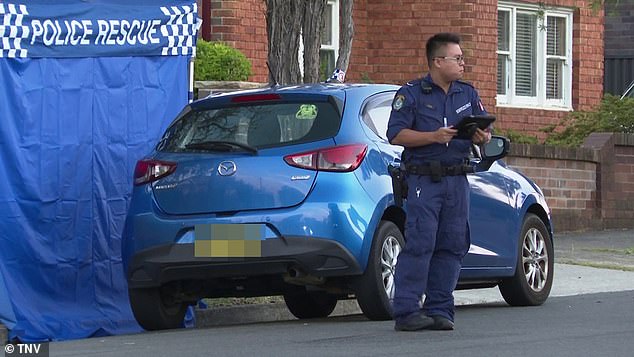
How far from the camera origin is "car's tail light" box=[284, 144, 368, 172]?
973cm

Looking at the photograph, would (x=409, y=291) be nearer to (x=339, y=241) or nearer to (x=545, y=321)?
(x=339, y=241)

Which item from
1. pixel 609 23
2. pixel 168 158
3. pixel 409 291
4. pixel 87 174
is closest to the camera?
pixel 409 291

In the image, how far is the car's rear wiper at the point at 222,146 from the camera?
32.5 feet

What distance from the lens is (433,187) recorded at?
371 inches

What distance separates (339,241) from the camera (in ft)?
31.7

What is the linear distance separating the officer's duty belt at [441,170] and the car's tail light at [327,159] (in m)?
0.45

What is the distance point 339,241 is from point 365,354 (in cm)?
156

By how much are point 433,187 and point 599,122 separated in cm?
1335

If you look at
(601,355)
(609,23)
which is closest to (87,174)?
(601,355)

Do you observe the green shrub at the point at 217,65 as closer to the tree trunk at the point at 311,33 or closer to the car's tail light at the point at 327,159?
the tree trunk at the point at 311,33

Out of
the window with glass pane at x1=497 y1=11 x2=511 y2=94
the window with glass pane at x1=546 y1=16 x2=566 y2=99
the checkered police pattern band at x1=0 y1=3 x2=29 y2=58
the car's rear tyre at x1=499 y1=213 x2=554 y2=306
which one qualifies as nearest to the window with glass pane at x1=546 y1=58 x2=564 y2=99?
the window with glass pane at x1=546 y1=16 x2=566 y2=99

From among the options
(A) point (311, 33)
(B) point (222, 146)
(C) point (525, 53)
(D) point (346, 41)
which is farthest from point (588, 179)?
(B) point (222, 146)
